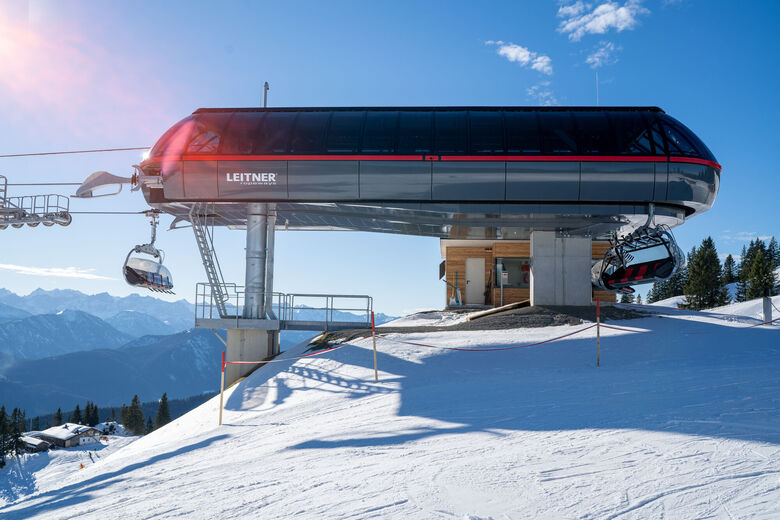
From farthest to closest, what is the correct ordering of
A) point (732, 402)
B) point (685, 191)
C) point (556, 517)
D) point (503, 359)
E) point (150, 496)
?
point (685, 191) → point (503, 359) → point (732, 402) → point (150, 496) → point (556, 517)

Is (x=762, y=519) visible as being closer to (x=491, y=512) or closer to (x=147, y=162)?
(x=491, y=512)

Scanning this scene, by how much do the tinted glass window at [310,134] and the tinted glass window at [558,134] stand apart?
6.90m

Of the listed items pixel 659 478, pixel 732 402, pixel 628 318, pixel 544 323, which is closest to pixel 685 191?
pixel 628 318

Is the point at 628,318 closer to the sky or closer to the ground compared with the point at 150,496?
closer to the sky

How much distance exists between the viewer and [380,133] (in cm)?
1614

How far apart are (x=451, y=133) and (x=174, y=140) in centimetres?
898

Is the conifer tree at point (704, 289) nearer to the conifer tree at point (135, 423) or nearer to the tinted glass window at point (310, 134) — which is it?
the tinted glass window at point (310, 134)

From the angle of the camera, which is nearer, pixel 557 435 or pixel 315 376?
pixel 557 435

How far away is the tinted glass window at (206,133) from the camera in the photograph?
16.5m

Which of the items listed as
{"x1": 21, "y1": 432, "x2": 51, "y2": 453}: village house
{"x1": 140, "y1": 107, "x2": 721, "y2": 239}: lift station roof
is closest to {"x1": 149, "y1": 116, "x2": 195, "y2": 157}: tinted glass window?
{"x1": 140, "y1": 107, "x2": 721, "y2": 239}: lift station roof

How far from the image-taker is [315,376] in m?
13.1

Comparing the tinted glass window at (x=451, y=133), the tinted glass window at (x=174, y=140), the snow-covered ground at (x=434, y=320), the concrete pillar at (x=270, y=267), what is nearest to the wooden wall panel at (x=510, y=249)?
the snow-covered ground at (x=434, y=320)

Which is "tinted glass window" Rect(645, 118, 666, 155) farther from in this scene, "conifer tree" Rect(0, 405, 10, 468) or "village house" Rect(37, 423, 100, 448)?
"village house" Rect(37, 423, 100, 448)

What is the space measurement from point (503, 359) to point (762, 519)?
8299mm
